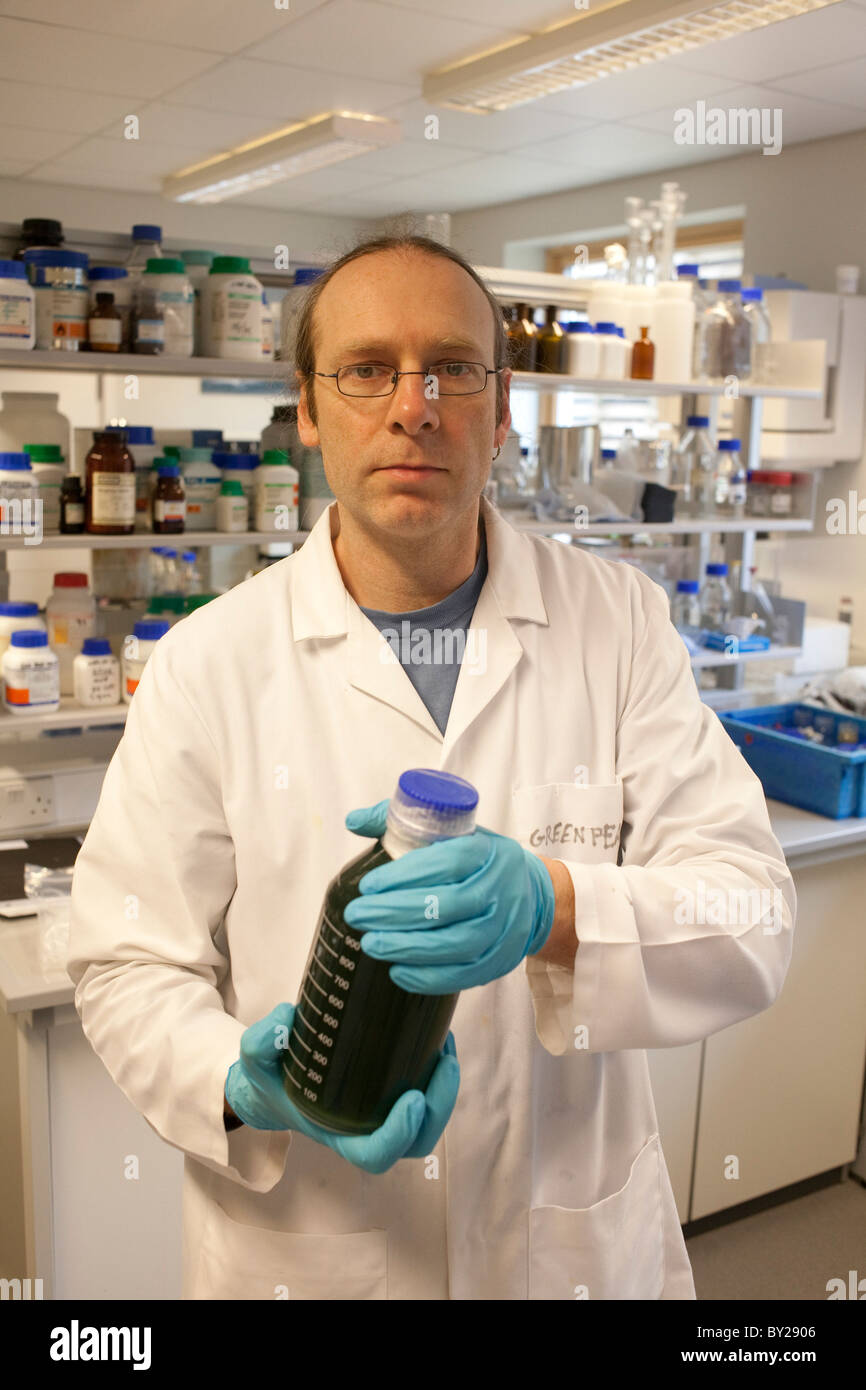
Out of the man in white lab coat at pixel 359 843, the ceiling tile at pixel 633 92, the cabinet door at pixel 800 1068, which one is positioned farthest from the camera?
the ceiling tile at pixel 633 92

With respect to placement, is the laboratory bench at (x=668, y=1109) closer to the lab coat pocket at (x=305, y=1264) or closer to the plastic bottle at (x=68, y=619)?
the plastic bottle at (x=68, y=619)

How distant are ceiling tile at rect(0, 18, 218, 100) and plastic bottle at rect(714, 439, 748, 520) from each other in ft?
8.23

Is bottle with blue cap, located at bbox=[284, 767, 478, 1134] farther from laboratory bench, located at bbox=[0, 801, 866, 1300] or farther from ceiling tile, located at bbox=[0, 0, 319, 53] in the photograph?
ceiling tile, located at bbox=[0, 0, 319, 53]

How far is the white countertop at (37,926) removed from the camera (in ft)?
6.14

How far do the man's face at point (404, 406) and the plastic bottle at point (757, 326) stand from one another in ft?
7.94

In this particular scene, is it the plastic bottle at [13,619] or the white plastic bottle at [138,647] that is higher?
the plastic bottle at [13,619]

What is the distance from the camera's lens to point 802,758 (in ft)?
9.50

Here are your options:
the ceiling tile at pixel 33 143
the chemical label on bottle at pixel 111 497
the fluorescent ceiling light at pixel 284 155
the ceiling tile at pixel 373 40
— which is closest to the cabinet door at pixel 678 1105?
the chemical label on bottle at pixel 111 497

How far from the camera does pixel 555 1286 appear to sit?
128 centimetres

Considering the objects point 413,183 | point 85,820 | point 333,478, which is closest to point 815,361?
point 85,820

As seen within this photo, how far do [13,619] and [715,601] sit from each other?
6.63 feet

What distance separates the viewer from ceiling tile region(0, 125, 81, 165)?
578cm

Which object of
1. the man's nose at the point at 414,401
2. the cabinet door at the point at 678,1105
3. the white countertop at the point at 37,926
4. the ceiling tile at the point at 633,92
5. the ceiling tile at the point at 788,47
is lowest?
the cabinet door at the point at 678,1105
